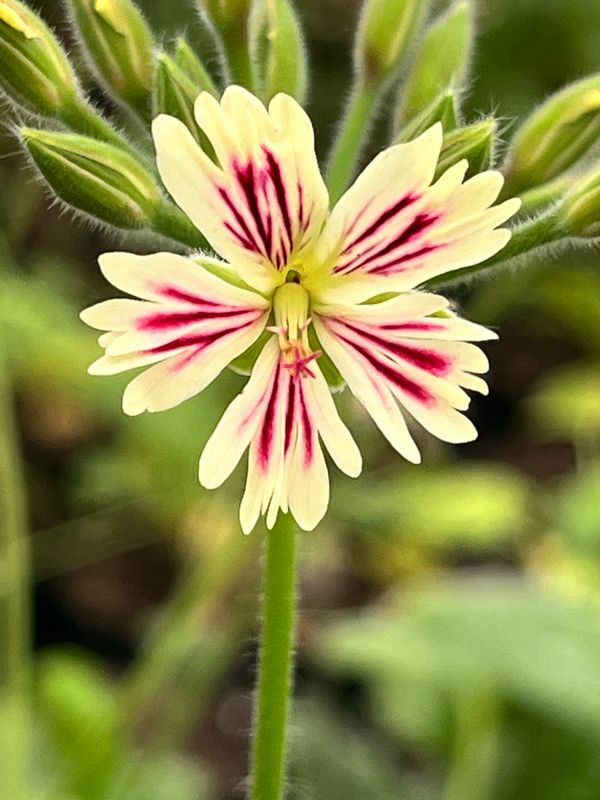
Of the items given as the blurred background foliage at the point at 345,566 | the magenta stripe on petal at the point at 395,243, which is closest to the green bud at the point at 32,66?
the magenta stripe on petal at the point at 395,243

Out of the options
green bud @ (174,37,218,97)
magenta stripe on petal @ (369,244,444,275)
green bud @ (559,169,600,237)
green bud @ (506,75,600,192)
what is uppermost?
green bud @ (506,75,600,192)

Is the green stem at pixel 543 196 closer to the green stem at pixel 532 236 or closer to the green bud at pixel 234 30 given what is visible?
the green stem at pixel 532 236

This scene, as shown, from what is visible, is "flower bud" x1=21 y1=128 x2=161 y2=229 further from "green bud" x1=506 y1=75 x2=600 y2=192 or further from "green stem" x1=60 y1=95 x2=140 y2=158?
"green bud" x1=506 y1=75 x2=600 y2=192

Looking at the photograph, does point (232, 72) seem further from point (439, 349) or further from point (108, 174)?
point (439, 349)

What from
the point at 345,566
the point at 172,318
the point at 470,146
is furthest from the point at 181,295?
the point at 345,566

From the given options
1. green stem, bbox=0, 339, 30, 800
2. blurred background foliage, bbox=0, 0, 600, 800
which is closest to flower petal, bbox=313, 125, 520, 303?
blurred background foliage, bbox=0, 0, 600, 800

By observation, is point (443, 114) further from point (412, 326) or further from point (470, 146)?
point (412, 326)

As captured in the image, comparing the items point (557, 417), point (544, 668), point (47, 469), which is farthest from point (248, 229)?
point (47, 469)
